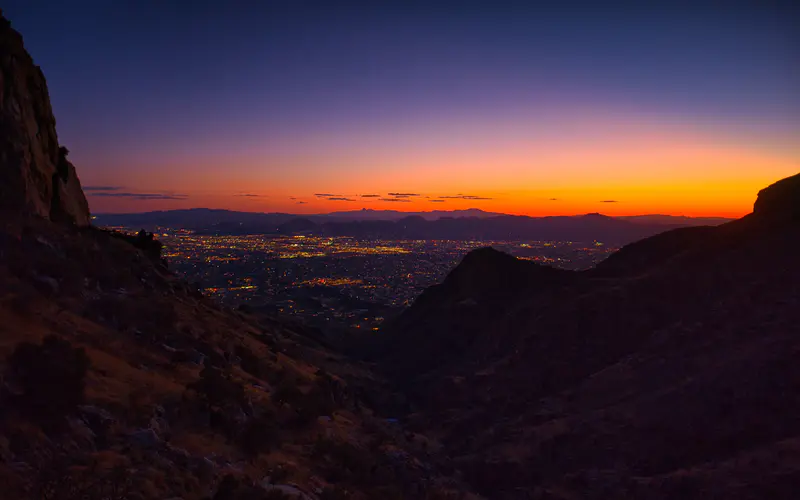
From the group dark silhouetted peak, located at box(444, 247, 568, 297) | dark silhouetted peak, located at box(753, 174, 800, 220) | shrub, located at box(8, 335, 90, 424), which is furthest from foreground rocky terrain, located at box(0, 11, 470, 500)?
dark silhouetted peak, located at box(753, 174, 800, 220)

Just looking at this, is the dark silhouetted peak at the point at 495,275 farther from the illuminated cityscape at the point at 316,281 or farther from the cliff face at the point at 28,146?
the cliff face at the point at 28,146

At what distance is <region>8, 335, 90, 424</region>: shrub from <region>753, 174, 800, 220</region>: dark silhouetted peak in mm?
50491

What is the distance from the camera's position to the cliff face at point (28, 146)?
68.2 feet

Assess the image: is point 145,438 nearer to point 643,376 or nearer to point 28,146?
point 28,146

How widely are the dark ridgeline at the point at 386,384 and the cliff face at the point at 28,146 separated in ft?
0.47

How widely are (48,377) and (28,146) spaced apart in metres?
19.1

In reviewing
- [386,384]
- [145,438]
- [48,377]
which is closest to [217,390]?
[145,438]

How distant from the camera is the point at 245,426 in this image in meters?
12.9

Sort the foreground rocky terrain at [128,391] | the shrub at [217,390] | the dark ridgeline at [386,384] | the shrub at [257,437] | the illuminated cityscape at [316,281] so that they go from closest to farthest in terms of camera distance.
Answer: the foreground rocky terrain at [128,391] < the dark ridgeline at [386,384] < the shrub at [257,437] < the shrub at [217,390] < the illuminated cityscape at [316,281]

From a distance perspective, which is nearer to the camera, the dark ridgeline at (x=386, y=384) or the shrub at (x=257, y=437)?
the dark ridgeline at (x=386, y=384)

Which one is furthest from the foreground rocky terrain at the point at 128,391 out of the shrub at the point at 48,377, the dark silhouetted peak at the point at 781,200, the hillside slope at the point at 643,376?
the dark silhouetted peak at the point at 781,200

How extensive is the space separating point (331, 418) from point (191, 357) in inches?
261

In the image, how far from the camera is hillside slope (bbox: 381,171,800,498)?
842 inches

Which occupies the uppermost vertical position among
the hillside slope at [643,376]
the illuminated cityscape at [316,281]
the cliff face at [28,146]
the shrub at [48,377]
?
the cliff face at [28,146]
